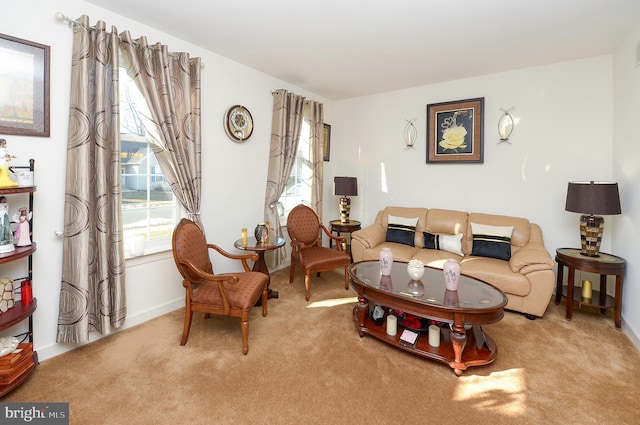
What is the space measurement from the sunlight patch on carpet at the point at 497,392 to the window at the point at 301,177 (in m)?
3.23

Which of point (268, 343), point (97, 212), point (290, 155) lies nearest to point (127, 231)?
point (97, 212)

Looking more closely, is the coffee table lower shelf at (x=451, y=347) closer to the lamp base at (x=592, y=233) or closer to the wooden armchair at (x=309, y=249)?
the wooden armchair at (x=309, y=249)

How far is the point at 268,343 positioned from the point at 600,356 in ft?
8.63

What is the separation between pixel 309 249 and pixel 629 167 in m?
3.39

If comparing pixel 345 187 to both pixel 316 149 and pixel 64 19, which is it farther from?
pixel 64 19

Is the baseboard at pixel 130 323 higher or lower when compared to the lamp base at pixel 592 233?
lower

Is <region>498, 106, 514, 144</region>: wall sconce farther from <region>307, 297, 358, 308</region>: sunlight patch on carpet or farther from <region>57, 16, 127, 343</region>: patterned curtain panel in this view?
<region>57, 16, 127, 343</region>: patterned curtain panel

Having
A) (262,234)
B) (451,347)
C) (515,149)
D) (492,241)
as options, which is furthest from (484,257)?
(262,234)

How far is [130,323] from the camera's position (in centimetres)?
276

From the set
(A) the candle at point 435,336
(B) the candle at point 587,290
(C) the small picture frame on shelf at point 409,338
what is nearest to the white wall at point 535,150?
(B) the candle at point 587,290

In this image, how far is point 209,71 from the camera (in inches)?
131

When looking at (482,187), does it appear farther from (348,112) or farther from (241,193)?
(241,193)

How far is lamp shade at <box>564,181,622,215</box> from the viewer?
278cm

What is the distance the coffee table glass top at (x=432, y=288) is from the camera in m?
2.21
